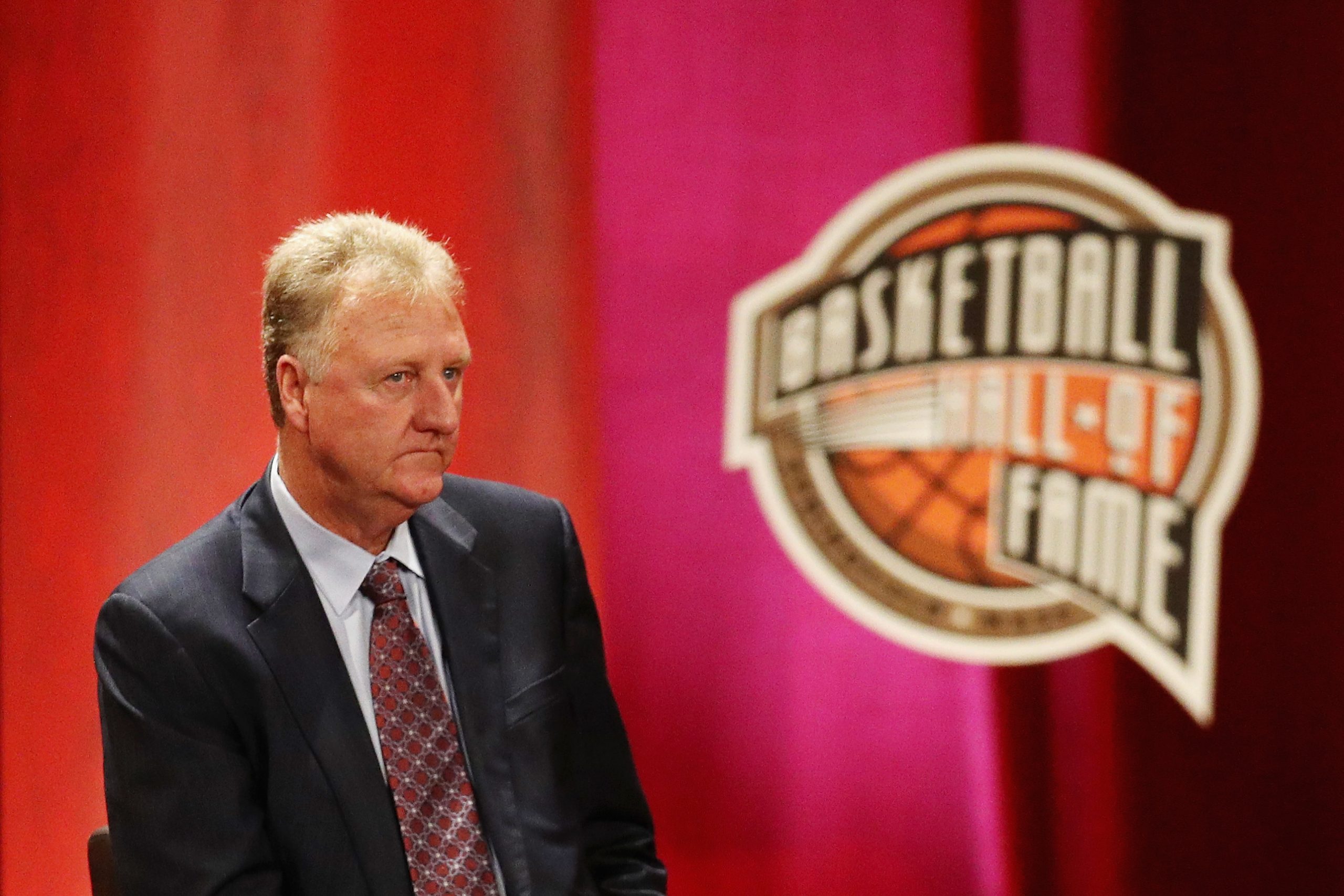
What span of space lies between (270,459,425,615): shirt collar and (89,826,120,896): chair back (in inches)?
12.7

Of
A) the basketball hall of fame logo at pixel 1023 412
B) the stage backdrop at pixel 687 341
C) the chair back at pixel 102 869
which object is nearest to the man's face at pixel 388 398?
the chair back at pixel 102 869

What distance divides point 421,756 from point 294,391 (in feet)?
1.09

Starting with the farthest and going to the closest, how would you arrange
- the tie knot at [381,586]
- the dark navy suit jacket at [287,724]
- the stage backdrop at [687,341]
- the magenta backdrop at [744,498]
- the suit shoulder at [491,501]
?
the magenta backdrop at [744,498] → the stage backdrop at [687,341] → the suit shoulder at [491,501] → the tie knot at [381,586] → the dark navy suit jacket at [287,724]

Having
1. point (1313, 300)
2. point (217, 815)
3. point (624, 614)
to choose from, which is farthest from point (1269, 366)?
point (217, 815)

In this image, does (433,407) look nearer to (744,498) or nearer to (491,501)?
(491,501)

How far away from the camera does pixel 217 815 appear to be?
Result: 104 centimetres

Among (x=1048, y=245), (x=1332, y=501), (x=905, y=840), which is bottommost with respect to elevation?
(x=905, y=840)

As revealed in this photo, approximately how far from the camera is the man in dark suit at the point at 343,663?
105cm

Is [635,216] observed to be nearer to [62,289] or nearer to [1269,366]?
[62,289]

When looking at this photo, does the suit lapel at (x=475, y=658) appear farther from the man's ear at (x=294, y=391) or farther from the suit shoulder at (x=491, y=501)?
the man's ear at (x=294, y=391)

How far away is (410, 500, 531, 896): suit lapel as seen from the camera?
1.14 metres

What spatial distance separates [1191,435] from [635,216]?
3.06 ft

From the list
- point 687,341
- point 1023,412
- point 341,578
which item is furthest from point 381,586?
point 1023,412

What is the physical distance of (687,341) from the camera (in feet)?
6.41
